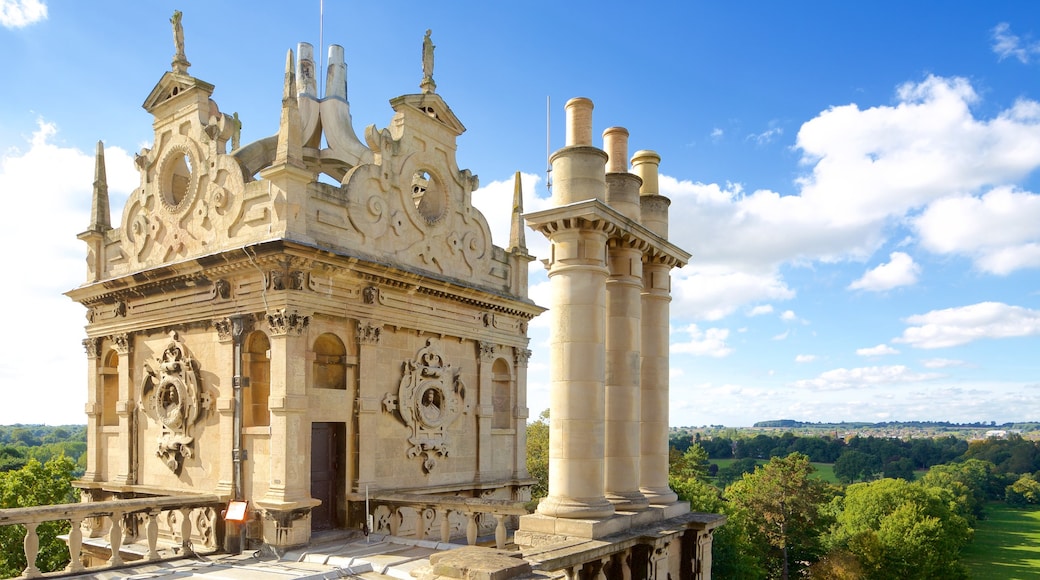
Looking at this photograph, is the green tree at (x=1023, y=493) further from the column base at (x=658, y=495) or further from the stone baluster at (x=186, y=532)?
the stone baluster at (x=186, y=532)

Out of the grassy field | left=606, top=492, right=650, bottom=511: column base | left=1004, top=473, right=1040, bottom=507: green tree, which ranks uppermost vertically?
left=606, top=492, right=650, bottom=511: column base

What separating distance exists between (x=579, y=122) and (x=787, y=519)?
2020 inches

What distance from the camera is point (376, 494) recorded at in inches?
750

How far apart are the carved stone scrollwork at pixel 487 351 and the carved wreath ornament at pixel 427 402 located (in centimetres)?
132

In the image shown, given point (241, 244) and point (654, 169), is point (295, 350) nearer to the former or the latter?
point (241, 244)

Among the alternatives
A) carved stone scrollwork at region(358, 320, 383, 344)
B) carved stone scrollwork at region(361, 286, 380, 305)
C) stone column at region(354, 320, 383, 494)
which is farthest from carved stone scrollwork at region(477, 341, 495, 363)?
carved stone scrollwork at region(361, 286, 380, 305)

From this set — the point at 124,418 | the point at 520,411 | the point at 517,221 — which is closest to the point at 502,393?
the point at 520,411

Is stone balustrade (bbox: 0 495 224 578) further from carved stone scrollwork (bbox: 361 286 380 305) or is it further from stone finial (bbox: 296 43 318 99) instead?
stone finial (bbox: 296 43 318 99)

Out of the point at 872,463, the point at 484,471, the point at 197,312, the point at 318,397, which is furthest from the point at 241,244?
the point at 872,463

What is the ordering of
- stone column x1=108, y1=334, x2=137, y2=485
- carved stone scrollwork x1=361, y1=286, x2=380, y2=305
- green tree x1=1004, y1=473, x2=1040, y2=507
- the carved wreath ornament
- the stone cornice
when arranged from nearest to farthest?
the stone cornice, carved stone scrollwork x1=361, y1=286, x2=380, y2=305, the carved wreath ornament, stone column x1=108, y1=334, x2=137, y2=485, green tree x1=1004, y1=473, x2=1040, y2=507

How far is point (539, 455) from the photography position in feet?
168

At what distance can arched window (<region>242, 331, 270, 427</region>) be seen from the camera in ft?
61.1

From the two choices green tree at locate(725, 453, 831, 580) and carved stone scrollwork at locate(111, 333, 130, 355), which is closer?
carved stone scrollwork at locate(111, 333, 130, 355)

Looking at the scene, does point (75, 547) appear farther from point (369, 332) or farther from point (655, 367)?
point (655, 367)
